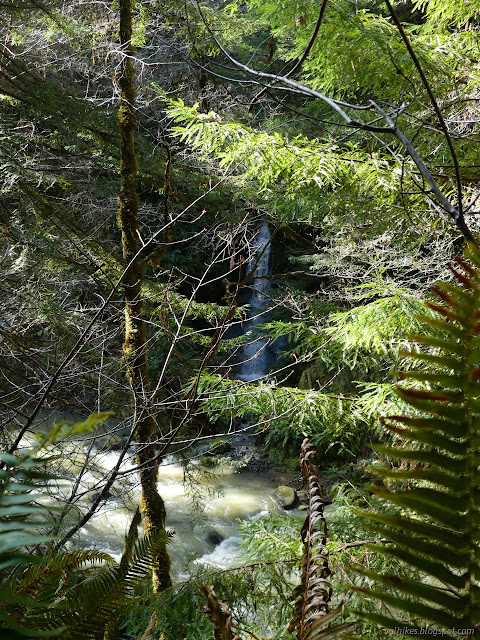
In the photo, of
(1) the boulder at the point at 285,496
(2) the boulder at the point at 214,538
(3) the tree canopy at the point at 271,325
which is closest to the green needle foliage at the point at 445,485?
(3) the tree canopy at the point at 271,325

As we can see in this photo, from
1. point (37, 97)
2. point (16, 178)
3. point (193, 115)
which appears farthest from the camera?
point (37, 97)

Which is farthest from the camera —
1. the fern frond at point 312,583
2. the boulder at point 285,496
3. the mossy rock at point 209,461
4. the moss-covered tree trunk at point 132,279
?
the boulder at point 285,496

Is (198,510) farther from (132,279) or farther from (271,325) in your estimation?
(132,279)

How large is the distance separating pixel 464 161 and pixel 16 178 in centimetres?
391

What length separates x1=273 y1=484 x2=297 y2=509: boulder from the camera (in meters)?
8.56

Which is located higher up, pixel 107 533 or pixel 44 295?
pixel 44 295

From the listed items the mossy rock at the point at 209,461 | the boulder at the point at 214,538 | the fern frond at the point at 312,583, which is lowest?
the fern frond at the point at 312,583

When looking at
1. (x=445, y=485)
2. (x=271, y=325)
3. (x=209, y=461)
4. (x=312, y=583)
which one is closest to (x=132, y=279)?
(x=271, y=325)

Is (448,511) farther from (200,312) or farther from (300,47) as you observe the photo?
(200,312)

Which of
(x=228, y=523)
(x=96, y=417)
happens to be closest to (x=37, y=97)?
(x=96, y=417)

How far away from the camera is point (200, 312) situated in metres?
6.30

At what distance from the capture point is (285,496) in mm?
8664

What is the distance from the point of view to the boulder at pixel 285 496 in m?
8.56

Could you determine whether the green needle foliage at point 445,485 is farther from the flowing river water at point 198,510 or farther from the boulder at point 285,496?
the boulder at point 285,496
